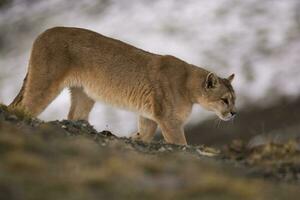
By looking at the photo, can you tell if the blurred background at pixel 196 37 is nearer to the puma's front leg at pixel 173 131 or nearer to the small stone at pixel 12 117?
the puma's front leg at pixel 173 131

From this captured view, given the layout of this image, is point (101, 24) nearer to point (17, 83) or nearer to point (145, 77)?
point (17, 83)

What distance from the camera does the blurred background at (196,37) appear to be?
47438 millimetres

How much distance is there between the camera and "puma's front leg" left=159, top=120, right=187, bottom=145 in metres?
15.8

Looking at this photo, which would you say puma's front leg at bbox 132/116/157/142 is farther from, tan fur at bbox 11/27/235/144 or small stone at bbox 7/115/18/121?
small stone at bbox 7/115/18/121

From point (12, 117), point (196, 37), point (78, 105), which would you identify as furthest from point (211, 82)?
point (196, 37)

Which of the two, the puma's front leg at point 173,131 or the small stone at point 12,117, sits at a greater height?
the puma's front leg at point 173,131

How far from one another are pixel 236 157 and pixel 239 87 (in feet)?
132

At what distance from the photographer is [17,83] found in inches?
2096

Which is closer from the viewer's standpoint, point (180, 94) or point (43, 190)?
point (43, 190)

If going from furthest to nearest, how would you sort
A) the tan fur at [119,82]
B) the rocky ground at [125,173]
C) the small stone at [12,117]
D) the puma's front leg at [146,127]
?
the puma's front leg at [146,127] → the tan fur at [119,82] → the small stone at [12,117] → the rocky ground at [125,173]

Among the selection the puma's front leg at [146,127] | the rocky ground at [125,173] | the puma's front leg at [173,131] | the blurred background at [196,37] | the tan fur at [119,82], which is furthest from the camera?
the blurred background at [196,37]

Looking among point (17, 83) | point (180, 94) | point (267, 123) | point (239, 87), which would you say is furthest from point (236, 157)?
point (17, 83)

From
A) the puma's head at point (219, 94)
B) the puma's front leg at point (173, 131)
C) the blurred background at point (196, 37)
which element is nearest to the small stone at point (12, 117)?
the puma's front leg at point (173, 131)

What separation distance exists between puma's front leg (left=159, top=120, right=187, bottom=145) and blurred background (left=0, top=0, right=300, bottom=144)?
26.7 metres
